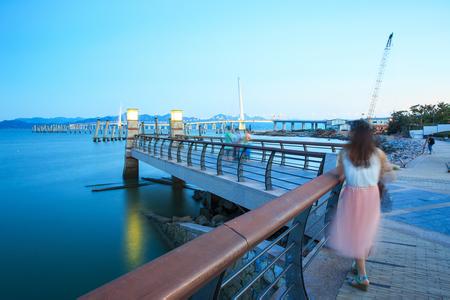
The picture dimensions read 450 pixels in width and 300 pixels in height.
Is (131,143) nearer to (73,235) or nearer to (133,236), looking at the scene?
(73,235)

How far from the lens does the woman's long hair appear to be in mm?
2729

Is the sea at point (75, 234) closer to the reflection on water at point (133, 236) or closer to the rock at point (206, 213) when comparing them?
the reflection on water at point (133, 236)

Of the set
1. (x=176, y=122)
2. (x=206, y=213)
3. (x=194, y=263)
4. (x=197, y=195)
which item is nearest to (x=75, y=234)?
(x=206, y=213)

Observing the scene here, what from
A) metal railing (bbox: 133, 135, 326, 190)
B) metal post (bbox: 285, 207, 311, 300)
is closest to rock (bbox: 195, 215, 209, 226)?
metal railing (bbox: 133, 135, 326, 190)

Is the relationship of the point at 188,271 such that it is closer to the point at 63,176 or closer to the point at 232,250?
the point at 232,250

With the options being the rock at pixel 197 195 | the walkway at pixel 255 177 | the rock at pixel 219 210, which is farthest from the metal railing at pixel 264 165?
the rock at pixel 197 195

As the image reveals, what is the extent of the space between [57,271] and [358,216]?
9762 millimetres

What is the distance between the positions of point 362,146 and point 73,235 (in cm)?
1293

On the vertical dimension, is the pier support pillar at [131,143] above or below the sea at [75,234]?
above

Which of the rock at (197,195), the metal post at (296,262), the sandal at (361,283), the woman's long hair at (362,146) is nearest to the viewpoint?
the metal post at (296,262)

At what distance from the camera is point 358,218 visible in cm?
276

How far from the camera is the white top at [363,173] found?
2.74 metres

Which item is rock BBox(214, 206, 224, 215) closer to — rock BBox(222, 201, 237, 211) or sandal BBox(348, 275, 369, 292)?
rock BBox(222, 201, 237, 211)

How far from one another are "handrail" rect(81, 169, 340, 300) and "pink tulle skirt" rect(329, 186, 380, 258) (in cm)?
150
